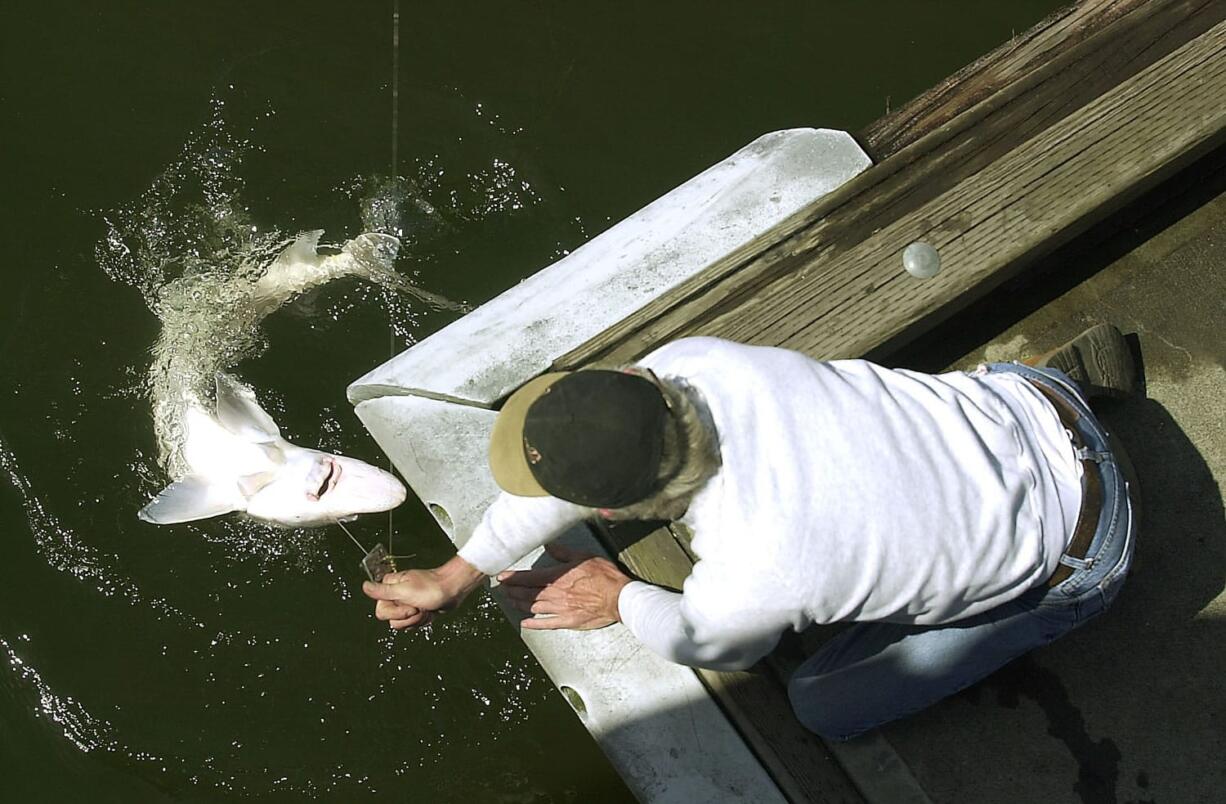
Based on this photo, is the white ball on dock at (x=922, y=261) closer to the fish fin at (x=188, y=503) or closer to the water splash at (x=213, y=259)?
the water splash at (x=213, y=259)

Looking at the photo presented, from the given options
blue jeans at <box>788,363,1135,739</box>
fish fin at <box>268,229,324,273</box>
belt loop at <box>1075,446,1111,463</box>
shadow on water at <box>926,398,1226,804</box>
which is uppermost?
fish fin at <box>268,229,324,273</box>

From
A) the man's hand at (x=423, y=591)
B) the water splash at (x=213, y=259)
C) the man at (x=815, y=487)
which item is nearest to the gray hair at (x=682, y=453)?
the man at (x=815, y=487)

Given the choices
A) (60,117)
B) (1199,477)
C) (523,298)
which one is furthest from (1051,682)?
(60,117)

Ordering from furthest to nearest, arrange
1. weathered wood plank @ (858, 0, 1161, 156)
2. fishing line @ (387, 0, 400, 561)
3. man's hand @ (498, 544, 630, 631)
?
fishing line @ (387, 0, 400, 561)
weathered wood plank @ (858, 0, 1161, 156)
man's hand @ (498, 544, 630, 631)

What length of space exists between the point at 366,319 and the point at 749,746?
2.63m

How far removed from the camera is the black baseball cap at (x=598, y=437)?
177 cm

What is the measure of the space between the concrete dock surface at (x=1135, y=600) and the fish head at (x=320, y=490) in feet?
6.47

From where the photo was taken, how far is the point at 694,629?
212cm

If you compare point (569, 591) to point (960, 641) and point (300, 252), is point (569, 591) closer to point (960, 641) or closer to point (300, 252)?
point (960, 641)

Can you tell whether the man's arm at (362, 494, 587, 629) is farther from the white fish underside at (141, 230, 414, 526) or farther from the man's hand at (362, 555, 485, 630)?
the white fish underside at (141, 230, 414, 526)

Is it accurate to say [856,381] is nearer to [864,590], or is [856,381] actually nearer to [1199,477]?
[864,590]

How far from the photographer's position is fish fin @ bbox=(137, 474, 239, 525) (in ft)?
13.2

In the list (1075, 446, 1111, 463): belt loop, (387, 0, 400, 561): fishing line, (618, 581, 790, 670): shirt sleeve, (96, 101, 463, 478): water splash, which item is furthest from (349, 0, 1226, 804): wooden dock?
(387, 0, 400, 561): fishing line

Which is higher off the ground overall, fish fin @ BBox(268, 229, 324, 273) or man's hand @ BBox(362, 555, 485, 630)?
fish fin @ BBox(268, 229, 324, 273)
